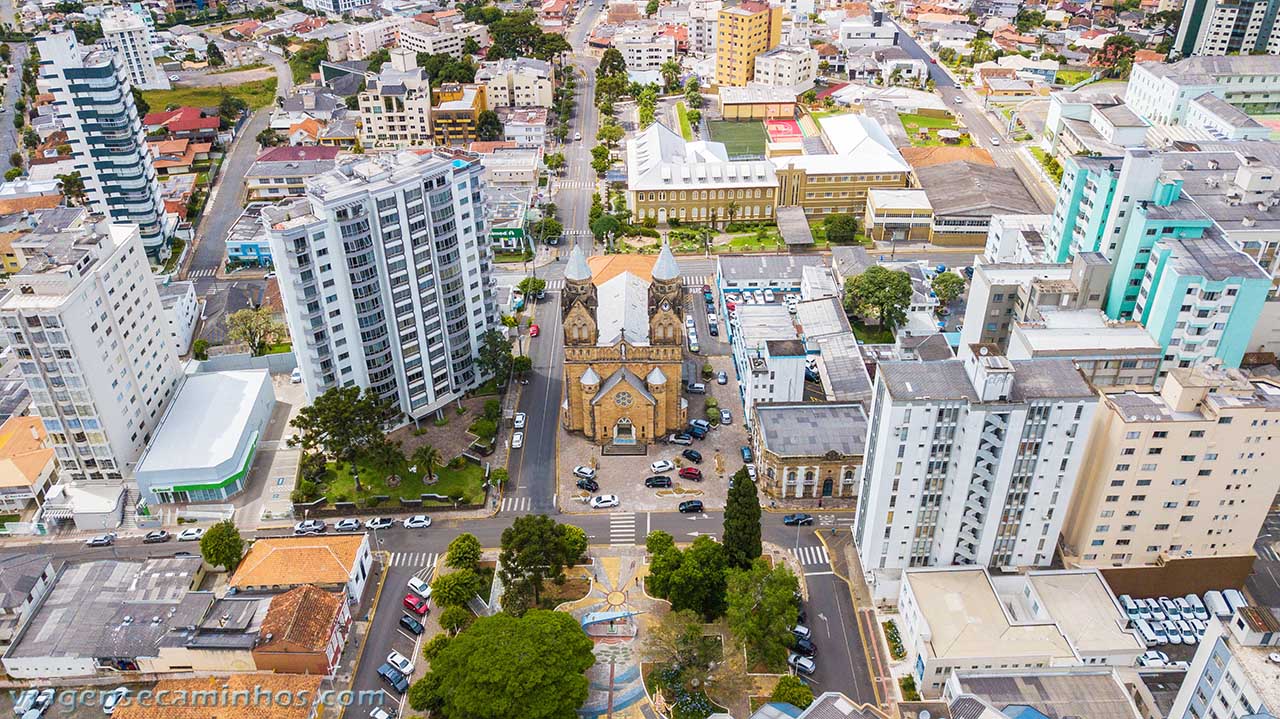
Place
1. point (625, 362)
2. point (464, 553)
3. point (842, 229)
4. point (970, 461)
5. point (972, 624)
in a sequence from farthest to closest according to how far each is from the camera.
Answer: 1. point (842, 229)
2. point (625, 362)
3. point (464, 553)
4. point (970, 461)
5. point (972, 624)

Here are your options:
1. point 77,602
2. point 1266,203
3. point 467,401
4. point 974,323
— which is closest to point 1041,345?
point 974,323

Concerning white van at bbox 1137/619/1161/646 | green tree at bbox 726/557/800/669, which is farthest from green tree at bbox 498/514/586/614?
white van at bbox 1137/619/1161/646

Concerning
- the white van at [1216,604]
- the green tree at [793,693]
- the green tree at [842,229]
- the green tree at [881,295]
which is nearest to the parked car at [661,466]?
the green tree at [793,693]

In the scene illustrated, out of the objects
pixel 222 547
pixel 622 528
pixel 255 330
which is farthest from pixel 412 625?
pixel 255 330

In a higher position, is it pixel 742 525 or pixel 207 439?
pixel 742 525

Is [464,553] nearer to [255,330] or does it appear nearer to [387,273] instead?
[387,273]

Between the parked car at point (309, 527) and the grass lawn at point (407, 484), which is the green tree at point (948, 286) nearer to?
the grass lawn at point (407, 484)
